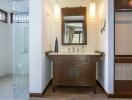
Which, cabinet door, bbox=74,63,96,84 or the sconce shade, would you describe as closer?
cabinet door, bbox=74,63,96,84

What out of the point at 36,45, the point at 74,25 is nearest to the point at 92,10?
the point at 74,25

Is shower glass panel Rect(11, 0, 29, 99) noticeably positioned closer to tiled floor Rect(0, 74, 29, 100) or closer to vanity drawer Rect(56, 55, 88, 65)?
tiled floor Rect(0, 74, 29, 100)

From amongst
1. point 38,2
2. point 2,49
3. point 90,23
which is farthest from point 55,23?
point 2,49

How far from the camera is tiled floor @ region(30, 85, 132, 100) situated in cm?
405

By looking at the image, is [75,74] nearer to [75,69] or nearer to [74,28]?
[75,69]

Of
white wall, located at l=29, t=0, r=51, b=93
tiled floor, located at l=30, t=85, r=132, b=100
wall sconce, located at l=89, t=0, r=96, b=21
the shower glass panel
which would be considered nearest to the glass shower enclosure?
the shower glass panel

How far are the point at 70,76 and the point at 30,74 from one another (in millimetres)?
982

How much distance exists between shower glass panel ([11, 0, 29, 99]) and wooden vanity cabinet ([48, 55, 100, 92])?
0.75 meters

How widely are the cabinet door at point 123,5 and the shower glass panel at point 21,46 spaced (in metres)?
2.03

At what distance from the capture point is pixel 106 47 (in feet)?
13.8

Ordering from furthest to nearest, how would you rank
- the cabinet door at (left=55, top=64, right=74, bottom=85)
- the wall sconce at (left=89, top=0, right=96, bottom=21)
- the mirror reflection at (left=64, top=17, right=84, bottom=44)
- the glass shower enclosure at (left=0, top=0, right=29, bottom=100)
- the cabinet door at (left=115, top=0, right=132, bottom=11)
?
the mirror reflection at (left=64, top=17, right=84, bottom=44) < the wall sconce at (left=89, top=0, right=96, bottom=21) < the cabinet door at (left=55, top=64, right=74, bottom=85) < the glass shower enclosure at (left=0, top=0, right=29, bottom=100) < the cabinet door at (left=115, top=0, right=132, bottom=11)

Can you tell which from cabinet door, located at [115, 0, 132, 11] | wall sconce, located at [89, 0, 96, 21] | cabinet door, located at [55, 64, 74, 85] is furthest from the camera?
wall sconce, located at [89, 0, 96, 21]

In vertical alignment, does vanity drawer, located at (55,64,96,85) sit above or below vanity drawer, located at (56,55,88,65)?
below

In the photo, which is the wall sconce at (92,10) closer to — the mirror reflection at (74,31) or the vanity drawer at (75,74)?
the mirror reflection at (74,31)
